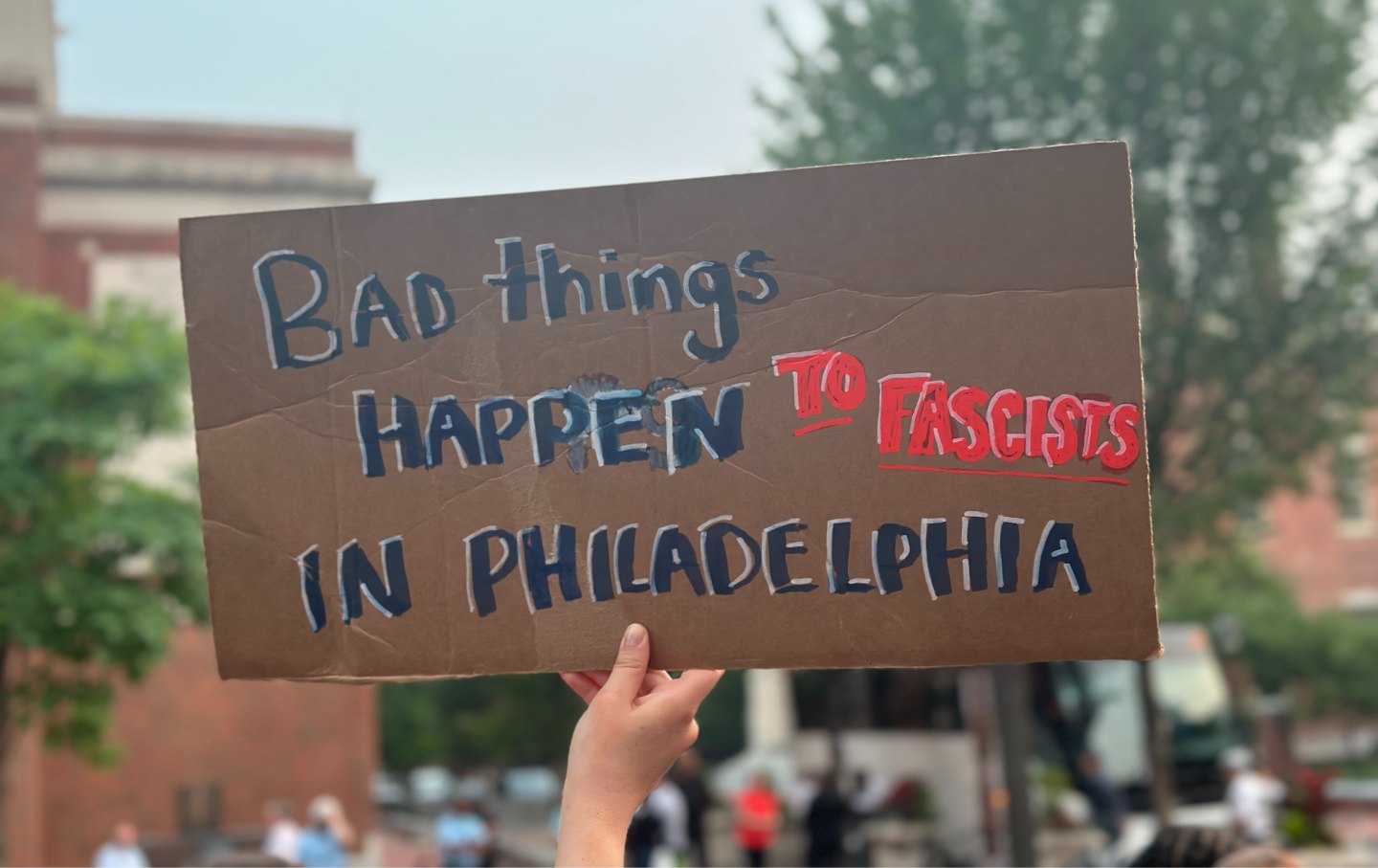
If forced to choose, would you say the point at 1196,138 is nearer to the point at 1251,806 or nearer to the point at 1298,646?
the point at 1251,806

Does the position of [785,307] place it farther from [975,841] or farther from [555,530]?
[975,841]

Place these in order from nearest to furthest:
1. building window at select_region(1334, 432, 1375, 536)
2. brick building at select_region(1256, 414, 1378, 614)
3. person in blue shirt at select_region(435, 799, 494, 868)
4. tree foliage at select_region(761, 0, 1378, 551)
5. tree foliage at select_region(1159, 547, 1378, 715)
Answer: tree foliage at select_region(761, 0, 1378, 551) < building window at select_region(1334, 432, 1375, 536) < person in blue shirt at select_region(435, 799, 494, 868) < tree foliage at select_region(1159, 547, 1378, 715) < brick building at select_region(1256, 414, 1378, 614)

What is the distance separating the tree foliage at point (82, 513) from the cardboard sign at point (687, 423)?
634 inches

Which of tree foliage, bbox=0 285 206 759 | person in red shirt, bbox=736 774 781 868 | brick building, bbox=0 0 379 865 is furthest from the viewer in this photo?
brick building, bbox=0 0 379 865

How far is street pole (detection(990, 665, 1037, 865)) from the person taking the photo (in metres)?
14.5

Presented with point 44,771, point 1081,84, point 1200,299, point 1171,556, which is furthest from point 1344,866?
point 44,771

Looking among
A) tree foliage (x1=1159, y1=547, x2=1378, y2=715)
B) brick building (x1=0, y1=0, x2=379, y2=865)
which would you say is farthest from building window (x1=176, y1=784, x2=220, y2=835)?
tree foliage (x1=1159, y1=547, x2=1378, y2=715)

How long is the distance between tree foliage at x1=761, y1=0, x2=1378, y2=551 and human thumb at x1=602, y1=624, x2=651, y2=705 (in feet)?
38.9

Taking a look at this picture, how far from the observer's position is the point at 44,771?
29.2 m

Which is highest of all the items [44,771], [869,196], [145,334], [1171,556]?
[145,334]

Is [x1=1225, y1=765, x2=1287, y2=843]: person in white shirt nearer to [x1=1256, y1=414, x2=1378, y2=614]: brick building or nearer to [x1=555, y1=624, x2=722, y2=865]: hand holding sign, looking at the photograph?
[x1=555, y1=624, x2=722, y2=865]: hand holding sign

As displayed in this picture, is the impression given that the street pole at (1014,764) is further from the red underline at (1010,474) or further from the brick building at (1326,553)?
the brick building at (1326,553)

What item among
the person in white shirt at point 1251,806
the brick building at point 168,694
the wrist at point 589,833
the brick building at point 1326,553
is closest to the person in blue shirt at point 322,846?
the person in white shirt at point 1251,806

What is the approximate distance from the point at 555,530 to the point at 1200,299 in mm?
13844
